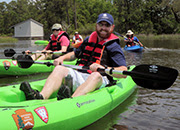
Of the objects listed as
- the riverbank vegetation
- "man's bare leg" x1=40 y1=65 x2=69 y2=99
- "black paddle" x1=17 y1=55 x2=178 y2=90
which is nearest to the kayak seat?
"man's bare leg" x1=40 y1=65 x2=69 y2=99

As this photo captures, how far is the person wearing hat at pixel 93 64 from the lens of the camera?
3266mm

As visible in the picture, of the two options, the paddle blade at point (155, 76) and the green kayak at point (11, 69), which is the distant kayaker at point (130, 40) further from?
the paddle blade at point (155, 76)

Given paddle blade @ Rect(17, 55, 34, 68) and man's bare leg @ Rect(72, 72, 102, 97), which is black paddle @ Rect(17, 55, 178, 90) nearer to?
man's bare leg @ Rect(72, 72, 102, 97)

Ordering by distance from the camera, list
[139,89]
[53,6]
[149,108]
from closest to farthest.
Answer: [149,108], [139,89], [53,6]

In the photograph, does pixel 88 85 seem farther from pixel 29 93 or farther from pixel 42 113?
pixel 42 113

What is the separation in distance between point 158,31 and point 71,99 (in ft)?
125

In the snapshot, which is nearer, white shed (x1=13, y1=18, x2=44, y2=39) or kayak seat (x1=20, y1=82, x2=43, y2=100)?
kayak seat (x1=20, y1=82, x2=43, y2=100)

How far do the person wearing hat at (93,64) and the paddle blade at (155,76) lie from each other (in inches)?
12.8

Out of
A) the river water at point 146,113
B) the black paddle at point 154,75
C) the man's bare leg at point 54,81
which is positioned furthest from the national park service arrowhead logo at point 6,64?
the black paddle at point 154,75

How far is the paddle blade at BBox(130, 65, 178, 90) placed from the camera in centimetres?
311

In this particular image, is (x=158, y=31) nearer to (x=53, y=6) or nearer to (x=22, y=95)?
(x=53, y=6)

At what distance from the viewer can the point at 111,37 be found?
379cm

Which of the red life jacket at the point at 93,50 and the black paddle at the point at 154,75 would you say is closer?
the black paddle at the point at 154,75

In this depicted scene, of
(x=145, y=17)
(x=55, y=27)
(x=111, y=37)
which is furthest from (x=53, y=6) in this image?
(x=111, y=37)
